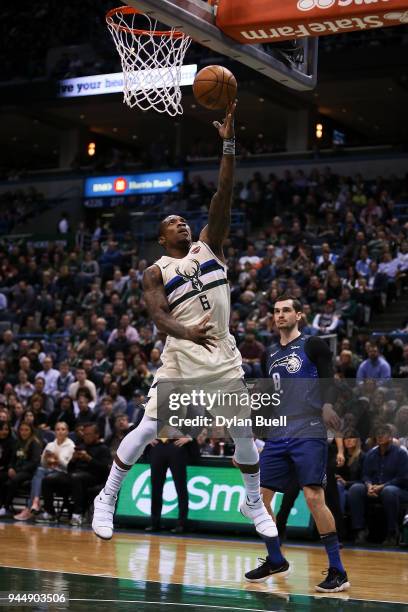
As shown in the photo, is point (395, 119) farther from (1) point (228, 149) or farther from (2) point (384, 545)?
(1) point (228, 149)

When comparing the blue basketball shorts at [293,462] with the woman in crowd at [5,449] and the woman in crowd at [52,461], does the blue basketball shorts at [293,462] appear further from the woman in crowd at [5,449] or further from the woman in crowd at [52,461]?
the woman in crowd at [5,449]

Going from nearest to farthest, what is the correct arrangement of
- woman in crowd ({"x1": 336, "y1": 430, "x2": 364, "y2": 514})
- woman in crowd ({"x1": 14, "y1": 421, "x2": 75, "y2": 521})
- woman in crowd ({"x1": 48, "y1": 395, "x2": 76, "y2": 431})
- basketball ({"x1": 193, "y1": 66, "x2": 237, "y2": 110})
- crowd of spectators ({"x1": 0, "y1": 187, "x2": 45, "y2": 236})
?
basketball ({"x1": 193, "y1": 66, "x2": 237, "y2": 110}) → woman in crowd ({"x1": 336, "y1": 430, "x2": 364, "y2": 514}) → woman in crowd ({"x1": 14, "y1": 421, "x2": 75, "y2": 521}) → woman in crowd ({"x1": 48, "y1": 395, "x2": 76, "y2": 431}) → crowd of spectators ({"x1": 0, "y1": 187, "x2": 45, "y2": 236})

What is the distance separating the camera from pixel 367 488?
12297 mm

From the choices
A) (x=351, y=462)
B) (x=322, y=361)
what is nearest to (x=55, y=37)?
(x=351, y=462)

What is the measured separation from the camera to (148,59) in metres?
9.17

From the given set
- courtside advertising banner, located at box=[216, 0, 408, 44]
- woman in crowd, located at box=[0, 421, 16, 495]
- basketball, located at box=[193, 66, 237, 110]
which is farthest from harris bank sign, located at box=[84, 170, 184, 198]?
basketball, located at box=[193, 66, 237, 110]

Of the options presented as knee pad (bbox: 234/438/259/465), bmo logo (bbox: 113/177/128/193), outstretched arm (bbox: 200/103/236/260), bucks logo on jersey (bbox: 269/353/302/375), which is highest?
bmo logo (bbox: 113/177/128/193)

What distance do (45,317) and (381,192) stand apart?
28.5 feet

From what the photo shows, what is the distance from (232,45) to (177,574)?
14.6 feet

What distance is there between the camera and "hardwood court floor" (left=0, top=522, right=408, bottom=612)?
679cm

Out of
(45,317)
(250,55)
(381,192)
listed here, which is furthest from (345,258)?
(250,55)

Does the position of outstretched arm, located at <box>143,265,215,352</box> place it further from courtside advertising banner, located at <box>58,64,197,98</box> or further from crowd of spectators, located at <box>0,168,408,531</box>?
courtside advertising banner, located at <box>58,64,197,98</box>

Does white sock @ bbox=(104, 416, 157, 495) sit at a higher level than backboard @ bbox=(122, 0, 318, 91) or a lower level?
lower

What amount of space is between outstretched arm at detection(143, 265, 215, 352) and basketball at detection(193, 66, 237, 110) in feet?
4.28
